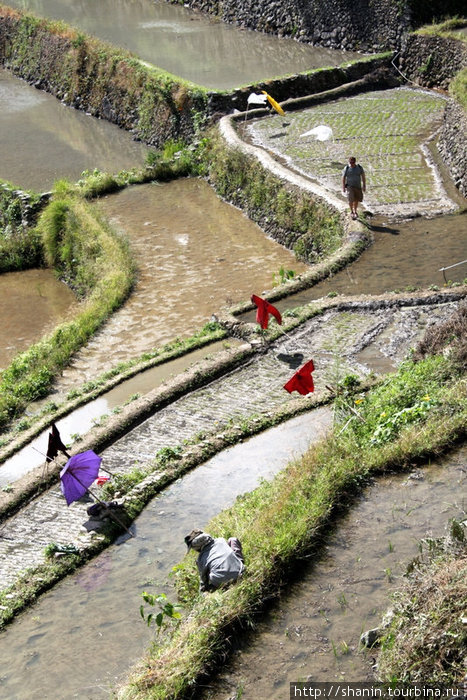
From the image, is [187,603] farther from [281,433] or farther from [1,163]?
[1,163]

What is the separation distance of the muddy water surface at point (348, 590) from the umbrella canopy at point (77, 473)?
2.58 meters

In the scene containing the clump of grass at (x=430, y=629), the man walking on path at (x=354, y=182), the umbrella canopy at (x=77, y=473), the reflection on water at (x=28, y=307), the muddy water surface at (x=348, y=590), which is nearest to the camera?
the clump of grass at (x=430, y=629)

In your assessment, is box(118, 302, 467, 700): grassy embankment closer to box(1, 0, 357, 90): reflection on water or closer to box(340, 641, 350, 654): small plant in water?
box(340, 641, 350, 654): small plant in water

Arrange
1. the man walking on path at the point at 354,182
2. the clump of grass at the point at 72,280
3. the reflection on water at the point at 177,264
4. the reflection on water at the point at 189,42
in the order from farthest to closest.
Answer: the reflection on water at the point at 189,42 → the man walking on path at the point at 354,182 → the reflection on water at the point at 177,264 → the clump of grass at the point at 72,280

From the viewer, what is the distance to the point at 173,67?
95.3 feet

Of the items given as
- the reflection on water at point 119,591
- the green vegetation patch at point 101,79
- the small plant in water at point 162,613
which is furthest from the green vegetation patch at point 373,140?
the small plant in water at point 162,613

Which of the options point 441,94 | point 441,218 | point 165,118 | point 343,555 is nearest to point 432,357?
point 343,555

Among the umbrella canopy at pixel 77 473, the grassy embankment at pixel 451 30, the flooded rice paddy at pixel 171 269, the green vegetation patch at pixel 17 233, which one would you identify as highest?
the grassy embankment at pixel 451 30

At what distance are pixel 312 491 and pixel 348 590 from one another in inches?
53.9

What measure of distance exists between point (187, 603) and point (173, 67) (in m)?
23.8

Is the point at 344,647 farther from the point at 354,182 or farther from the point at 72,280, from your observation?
the point at 72,280

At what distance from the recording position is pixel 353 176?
53.4 ft

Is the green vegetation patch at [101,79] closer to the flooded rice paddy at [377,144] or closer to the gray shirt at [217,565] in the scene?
the flooded rice paddy at [377,144]

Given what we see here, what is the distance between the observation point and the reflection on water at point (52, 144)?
977 inches
